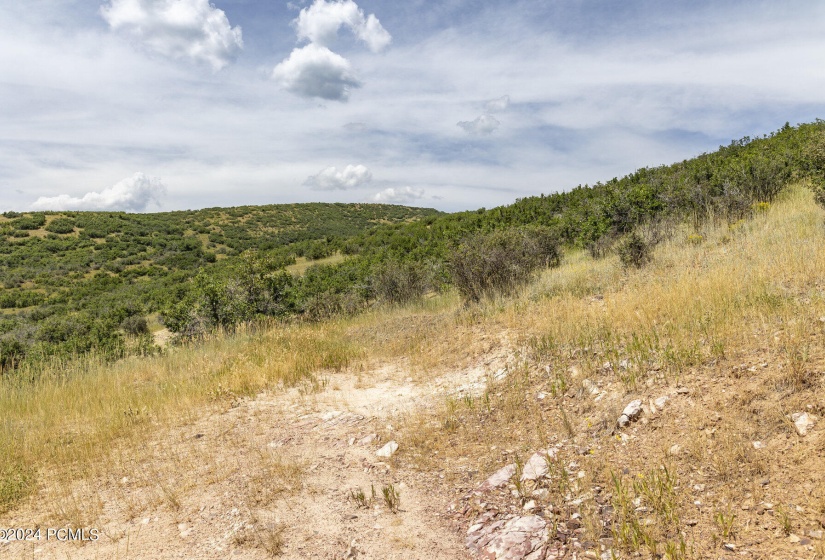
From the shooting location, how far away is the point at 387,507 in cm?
347

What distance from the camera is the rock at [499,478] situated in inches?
139

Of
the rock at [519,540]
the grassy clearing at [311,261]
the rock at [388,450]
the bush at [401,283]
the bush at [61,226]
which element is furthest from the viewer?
the bush at [61,226]

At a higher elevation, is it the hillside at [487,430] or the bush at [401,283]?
the bush at [401,283]

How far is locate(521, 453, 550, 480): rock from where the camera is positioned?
349cm

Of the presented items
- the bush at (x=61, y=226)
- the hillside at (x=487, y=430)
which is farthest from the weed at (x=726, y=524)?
the bush at (x=61, y=226)

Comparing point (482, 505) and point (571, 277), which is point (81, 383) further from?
point (571, 277)

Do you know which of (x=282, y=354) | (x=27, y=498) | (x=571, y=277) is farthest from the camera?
(x=571, y=277)

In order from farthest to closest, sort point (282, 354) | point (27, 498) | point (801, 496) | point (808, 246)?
point (282, 354) → point (808, 246) → point (27, 498) → point (801, 496)

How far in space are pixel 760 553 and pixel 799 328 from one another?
8.83 feet

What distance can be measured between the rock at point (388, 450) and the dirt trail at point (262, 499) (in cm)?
9

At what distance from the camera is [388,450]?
14.5ft

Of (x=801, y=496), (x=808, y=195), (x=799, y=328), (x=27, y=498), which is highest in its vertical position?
(x=808, y=195)

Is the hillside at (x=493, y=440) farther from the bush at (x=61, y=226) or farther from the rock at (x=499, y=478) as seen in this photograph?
the bush at (x=61, y=226)

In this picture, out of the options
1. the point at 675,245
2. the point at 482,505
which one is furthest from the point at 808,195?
the point at 482,505
